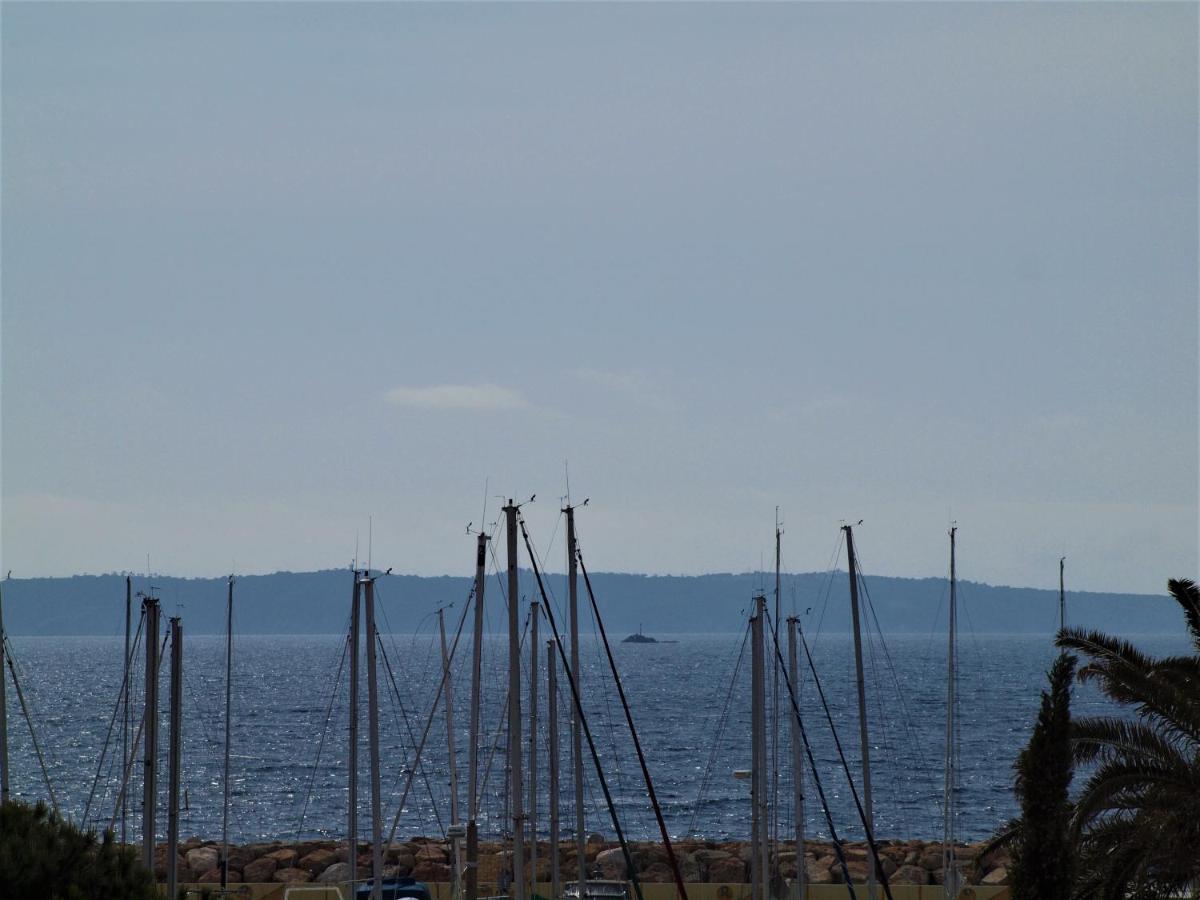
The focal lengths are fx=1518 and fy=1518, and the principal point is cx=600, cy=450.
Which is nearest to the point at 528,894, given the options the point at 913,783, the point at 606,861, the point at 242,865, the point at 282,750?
the point at 606,861

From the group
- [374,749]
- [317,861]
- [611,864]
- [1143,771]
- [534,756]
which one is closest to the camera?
[1143,771]

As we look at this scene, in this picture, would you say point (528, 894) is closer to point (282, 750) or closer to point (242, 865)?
point (242, 865)

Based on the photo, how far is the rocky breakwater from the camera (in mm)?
41344

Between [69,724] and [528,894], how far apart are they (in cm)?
9059

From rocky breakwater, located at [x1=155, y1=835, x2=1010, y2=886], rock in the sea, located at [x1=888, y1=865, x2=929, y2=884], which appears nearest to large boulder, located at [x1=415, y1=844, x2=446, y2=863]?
rocky breakwater, located at [x1=155, y1=835, x2=1010, y2=886]

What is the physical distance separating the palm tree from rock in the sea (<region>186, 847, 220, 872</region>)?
28484 mm

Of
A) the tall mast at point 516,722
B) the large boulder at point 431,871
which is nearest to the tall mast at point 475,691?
the tall mast at point 516,722

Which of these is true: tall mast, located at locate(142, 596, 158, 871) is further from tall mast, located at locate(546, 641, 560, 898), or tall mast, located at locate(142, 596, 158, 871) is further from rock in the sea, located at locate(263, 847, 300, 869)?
rock in the sea, located at locate(263, 847, 300, 869)

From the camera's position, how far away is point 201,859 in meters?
45.0

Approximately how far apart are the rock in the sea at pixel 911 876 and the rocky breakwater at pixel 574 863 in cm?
3

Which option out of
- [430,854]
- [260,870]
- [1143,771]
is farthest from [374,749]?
[430,854]

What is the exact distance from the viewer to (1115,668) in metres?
23.0

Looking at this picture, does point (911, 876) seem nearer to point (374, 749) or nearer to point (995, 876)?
point (995, 876)

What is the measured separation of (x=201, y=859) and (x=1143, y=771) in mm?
30829
